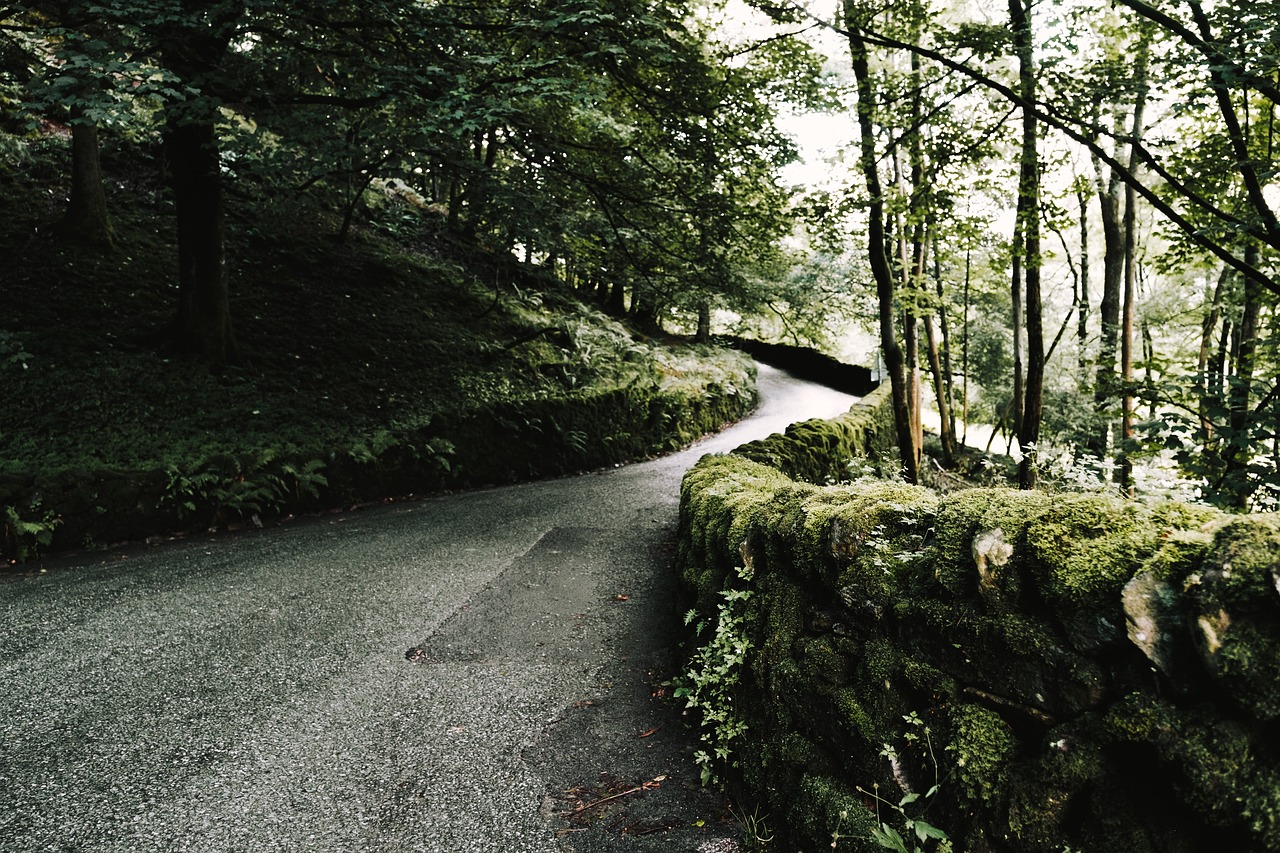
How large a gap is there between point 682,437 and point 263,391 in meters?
8.33

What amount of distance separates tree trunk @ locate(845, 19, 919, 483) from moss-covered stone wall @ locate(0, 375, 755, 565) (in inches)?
199

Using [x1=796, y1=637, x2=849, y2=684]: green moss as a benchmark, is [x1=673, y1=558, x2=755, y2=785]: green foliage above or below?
below

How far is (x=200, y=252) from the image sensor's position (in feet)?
29.4

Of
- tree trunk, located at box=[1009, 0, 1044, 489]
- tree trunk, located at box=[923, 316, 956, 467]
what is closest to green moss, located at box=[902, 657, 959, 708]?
tree trunk, located at box=[1009, 0, 1044, 489]

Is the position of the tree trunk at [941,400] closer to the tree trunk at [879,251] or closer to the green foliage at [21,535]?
the tree trunk at [879,251]

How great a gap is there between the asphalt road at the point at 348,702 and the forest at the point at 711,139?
12.1ft

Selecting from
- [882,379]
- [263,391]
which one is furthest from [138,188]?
[882,379]

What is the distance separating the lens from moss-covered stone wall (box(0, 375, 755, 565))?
20.7 feet

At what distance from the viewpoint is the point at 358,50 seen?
8.15m

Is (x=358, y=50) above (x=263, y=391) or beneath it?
above

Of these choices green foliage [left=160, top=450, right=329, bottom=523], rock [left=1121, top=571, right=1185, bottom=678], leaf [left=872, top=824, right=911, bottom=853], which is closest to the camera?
rock [left=1121, top=571, right=1185, bottom=678]

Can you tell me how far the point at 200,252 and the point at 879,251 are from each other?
10098 mm

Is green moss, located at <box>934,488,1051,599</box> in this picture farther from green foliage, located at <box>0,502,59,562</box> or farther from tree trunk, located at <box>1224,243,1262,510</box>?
green foliage, located at <box>0,502,59,562</box>

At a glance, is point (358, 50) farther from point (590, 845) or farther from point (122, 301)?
point (590, 845)
